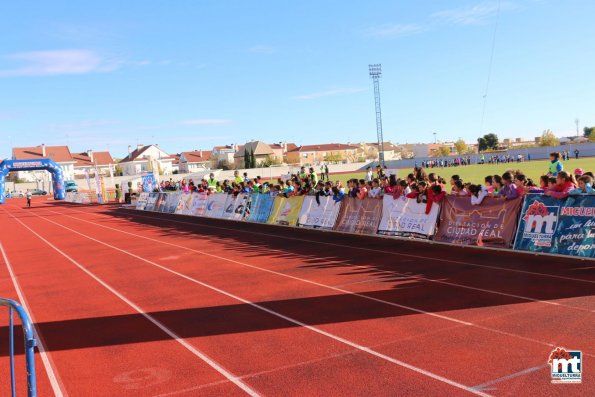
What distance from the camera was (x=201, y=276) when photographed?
11.6 m

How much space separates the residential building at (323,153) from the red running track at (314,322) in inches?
5010

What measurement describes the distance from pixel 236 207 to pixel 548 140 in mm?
115087

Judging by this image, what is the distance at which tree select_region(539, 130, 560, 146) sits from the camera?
A: 11794cm

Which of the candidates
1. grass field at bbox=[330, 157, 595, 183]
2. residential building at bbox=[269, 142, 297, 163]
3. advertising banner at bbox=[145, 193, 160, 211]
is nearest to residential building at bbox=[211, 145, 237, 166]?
residential building at bbox=[269, 142, 297, 163]

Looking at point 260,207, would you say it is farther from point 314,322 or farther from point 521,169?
point 521,169

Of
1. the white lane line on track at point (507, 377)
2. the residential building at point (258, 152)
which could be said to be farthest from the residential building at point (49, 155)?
the white lane line on track at point (507, 377)

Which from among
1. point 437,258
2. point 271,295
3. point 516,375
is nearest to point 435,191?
point 437,258

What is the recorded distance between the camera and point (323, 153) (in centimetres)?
15350

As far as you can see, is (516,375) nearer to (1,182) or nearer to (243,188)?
(243,188)

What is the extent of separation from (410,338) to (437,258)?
18.6 ft

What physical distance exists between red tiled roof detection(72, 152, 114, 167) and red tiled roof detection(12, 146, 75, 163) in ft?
25.3

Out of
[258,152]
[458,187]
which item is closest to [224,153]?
[258,152]

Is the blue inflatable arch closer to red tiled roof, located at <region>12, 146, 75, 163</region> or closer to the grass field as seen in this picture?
the grass field

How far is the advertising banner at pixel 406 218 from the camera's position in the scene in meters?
14.1
